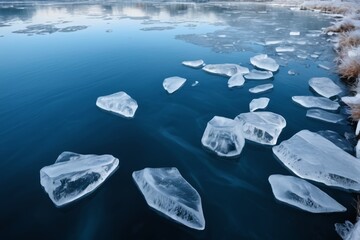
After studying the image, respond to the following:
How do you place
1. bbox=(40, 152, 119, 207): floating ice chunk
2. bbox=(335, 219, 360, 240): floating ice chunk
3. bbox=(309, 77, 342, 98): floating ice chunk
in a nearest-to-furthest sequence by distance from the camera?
bbox=(335, 219, 360, 240): floating ice chunk, bbox=(40, 152, 119, 207): floating ice chunk, bbox=(309, 77, 342, 98): floating ice chunk

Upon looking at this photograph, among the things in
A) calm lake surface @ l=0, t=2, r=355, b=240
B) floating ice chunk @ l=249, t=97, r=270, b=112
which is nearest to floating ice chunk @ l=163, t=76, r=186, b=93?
calm lake surface @ l=0, t=2, r=355, b=240

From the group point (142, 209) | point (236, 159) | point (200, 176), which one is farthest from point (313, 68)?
point (142, 209)

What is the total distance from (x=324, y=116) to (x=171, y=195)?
2.63 meters

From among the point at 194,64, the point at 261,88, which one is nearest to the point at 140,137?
the point at 261,88

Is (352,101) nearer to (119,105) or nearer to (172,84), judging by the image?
(172,84)

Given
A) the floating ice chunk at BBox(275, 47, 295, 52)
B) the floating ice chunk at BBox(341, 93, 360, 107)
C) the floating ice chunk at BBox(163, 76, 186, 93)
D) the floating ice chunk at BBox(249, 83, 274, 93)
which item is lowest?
the floating ice chunk at BBox(163, 76, 186, 93)

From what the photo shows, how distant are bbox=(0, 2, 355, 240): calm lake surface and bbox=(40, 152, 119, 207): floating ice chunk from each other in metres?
0.08

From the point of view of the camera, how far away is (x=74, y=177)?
1978 millimetres

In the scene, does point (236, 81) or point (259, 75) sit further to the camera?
point (259, 75)

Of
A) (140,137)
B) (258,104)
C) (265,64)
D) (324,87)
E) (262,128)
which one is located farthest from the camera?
(265,64)

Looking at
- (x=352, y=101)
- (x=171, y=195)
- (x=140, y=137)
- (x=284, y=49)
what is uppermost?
(x=284, y=49)

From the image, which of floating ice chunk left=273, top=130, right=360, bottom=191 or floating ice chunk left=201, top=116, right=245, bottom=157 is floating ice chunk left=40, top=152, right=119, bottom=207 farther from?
floating ice chunk left=273, top=130, right=360, bottom=191

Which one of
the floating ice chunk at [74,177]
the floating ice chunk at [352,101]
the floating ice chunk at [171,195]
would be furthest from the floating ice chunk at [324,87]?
the floating ice chunk at [74,177]

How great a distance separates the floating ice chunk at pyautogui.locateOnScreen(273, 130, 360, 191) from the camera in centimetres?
201
